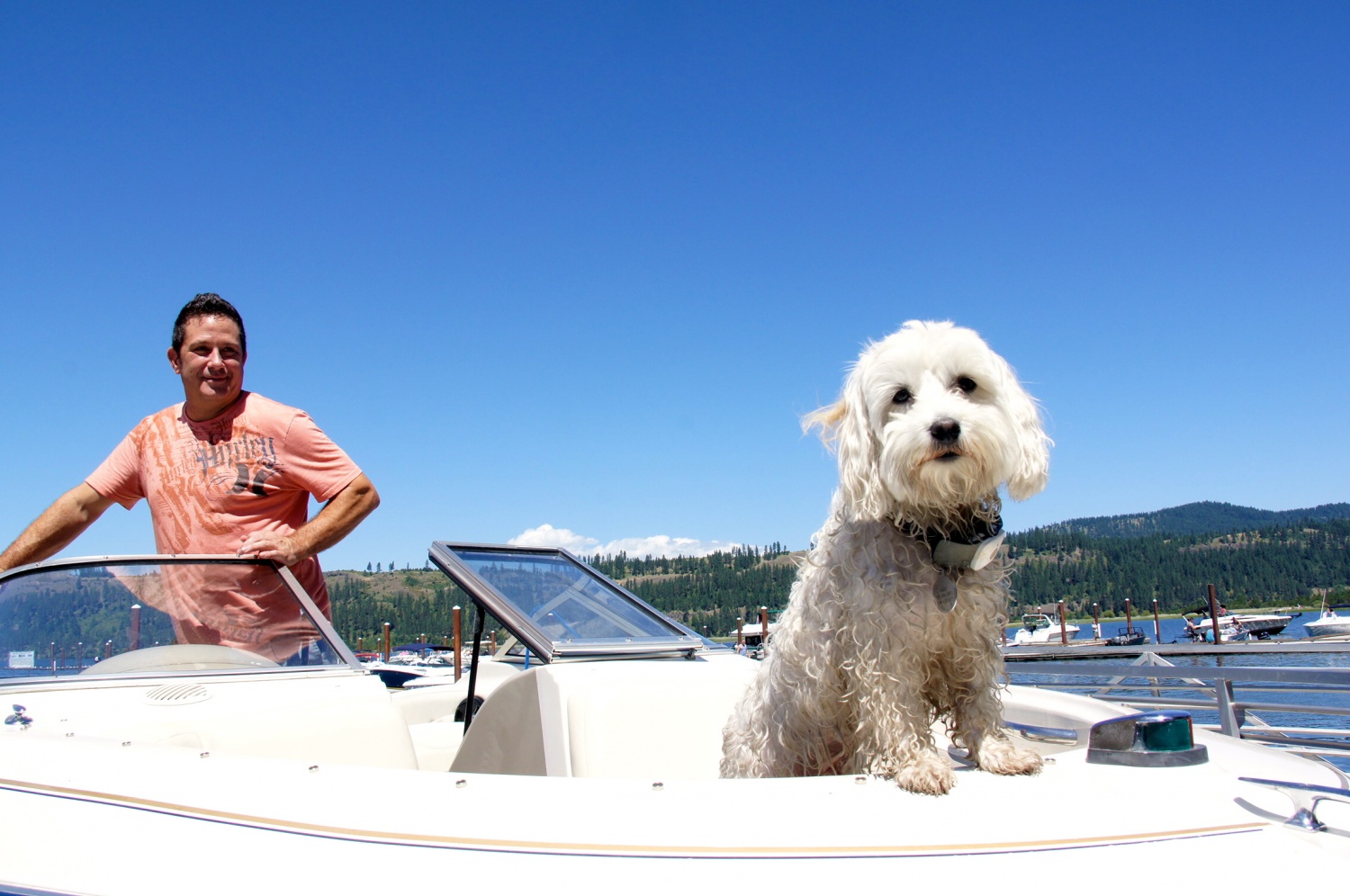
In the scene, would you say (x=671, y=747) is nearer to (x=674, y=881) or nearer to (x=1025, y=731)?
(x=1025, y=731)

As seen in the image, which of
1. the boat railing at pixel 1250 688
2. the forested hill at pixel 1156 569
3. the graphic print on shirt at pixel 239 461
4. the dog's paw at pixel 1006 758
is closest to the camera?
the dog's paw at pixel 1006 758

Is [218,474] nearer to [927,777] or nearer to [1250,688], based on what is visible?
[927,777]

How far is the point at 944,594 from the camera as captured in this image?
74.9 inches

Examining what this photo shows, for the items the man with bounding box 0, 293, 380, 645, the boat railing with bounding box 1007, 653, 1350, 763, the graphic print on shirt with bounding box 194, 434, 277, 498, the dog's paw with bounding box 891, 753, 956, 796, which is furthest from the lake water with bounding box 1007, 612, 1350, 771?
the graphic print on shirt with bounding box 194, 434, 277, 498

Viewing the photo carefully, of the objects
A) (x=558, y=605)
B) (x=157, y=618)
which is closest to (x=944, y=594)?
(x=558, y=605)

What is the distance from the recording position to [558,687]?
2.69m

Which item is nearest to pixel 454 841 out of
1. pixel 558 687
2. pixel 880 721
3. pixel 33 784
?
pixel 880 721

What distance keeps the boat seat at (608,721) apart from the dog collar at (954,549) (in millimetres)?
1193

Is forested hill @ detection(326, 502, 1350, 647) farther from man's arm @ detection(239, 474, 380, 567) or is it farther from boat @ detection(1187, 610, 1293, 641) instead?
man's arm @ detection(239, 474, 380, 567)

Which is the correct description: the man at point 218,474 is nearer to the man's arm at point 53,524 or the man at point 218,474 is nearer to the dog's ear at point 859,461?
the man's arm at point 53,524

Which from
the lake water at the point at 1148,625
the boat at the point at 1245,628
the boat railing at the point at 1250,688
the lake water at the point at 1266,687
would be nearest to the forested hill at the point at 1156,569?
the lake water at the point at 1148,625

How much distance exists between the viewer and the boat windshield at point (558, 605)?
128 inches

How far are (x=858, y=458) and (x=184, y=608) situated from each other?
2831 mm

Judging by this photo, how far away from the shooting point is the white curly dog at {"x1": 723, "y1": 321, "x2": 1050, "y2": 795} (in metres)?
1.80
